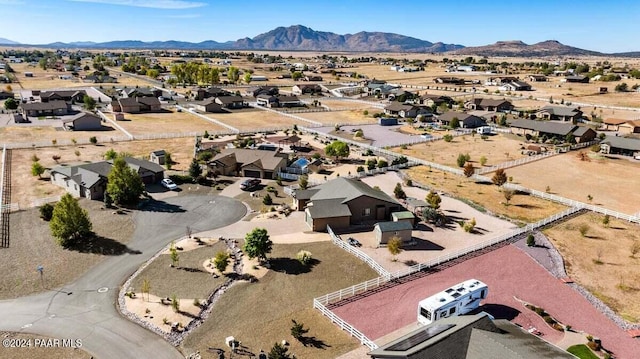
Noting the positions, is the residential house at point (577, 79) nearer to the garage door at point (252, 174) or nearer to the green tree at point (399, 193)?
the green tree at point (399, 193)

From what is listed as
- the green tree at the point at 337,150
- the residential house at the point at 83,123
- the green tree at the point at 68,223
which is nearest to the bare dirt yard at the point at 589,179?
the green tree at the point at 337,150

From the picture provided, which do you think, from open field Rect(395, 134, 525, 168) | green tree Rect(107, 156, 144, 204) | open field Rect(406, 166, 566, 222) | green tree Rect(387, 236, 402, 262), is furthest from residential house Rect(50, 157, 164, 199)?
open field Rect(395, 134, 525, 168)

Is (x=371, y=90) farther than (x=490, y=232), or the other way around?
(x=371, y=90)

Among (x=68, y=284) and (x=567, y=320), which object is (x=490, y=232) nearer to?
(x=567, y=320)

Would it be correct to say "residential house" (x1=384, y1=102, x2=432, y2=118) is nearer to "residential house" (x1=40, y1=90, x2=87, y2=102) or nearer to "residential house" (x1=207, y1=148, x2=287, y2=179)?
"residential house" (x1=207, y1=148, x2=287, y2=179)

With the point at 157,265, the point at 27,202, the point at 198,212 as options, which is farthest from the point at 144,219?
the point at 27,202
